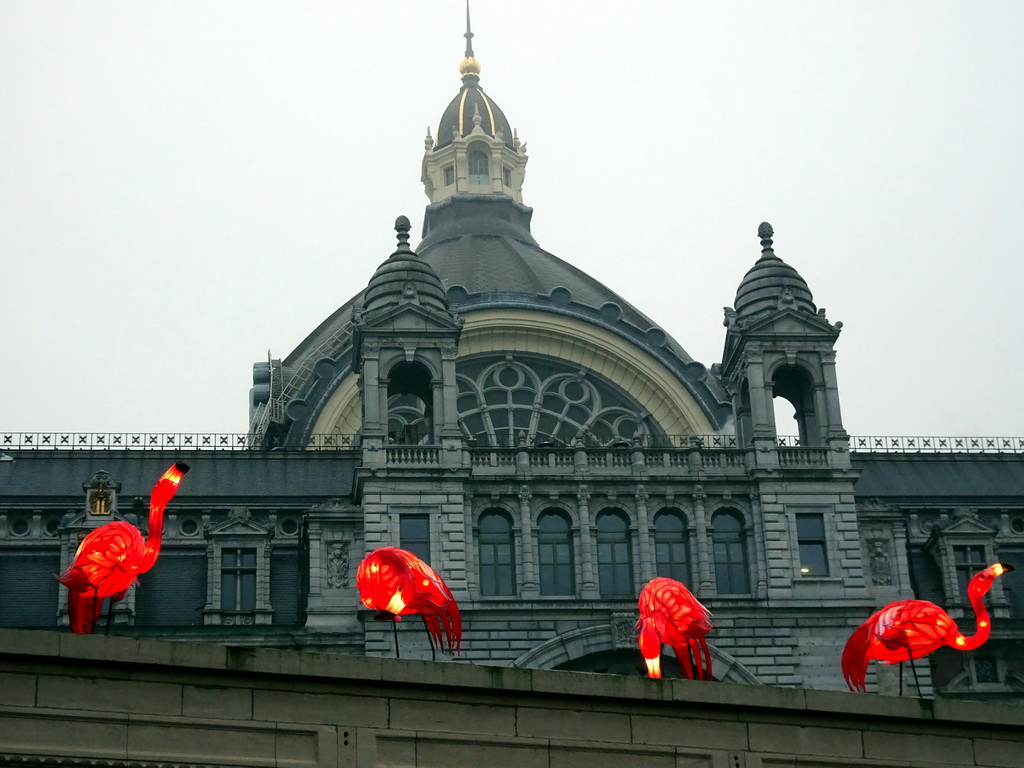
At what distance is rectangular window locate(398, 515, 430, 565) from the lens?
71.2 metres

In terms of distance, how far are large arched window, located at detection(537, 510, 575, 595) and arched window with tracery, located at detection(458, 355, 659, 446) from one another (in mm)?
10499

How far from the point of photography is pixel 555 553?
72500 mm

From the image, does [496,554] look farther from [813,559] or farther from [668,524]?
[813,559]

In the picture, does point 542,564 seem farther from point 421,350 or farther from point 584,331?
point 584,331

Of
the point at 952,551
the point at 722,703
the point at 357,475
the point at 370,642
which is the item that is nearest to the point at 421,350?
the point at 357,475

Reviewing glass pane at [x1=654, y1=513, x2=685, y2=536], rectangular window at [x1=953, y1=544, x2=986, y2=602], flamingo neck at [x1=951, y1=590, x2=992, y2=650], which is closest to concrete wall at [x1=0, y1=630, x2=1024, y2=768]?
flamingo neck at [x1=951, y1=590, x2=992, y2=650]

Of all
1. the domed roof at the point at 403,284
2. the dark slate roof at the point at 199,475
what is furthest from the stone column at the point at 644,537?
the dark slate roof at the point at 199,475

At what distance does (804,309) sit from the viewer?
7769 cm

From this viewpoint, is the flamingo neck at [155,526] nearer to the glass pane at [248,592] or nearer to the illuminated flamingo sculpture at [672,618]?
the illuminated flamingo sculpture at [672,618]

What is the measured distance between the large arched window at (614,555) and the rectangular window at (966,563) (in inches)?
521

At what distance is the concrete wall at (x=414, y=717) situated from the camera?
3812 centimetres

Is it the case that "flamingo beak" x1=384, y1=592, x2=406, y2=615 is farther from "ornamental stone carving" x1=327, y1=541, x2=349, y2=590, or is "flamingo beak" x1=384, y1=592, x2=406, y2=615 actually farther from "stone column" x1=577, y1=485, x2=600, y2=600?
"ornamental stone carving" x1=327, y1=541, x2=349, y2=590

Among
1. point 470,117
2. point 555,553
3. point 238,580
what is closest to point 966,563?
point 555,553

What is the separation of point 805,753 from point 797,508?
104ft
